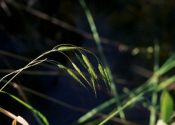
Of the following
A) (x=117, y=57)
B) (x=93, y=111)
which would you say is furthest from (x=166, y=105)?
(x=117, y=57)

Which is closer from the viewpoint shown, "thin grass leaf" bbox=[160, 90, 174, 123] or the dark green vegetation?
"thin grass leaf" bbox=[160, 90, 174, 123]

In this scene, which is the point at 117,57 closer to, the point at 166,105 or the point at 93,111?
the point at 93,111

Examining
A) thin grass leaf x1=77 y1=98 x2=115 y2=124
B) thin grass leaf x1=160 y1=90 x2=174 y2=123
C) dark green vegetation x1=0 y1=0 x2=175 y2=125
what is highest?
dark green vegetation x1=0 y1=0 x2=175 y2=125

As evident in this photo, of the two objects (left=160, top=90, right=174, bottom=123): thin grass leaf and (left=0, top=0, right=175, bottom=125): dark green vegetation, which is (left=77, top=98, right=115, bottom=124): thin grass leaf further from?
(left=160, top=90, right=174, bottom=123): thin grass leaf

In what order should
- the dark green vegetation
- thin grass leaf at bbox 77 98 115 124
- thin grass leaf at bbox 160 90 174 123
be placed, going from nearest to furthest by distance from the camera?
thin grass leaf at bbox 160 90 174 123
thin grass leaf at bbox 77 98 115 124
the dark green vegetation

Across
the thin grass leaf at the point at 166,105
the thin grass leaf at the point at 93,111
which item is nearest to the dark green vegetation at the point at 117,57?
the thin grass leaf at the point at 93,111

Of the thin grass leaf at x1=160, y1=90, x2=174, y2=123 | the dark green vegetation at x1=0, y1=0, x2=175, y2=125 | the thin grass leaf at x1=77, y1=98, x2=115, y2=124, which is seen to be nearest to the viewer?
the thin grass leaf at x1=160, y1=90, x2=174, y2=123

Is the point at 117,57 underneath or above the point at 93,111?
above

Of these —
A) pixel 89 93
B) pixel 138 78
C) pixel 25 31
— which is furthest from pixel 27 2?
pixel 138 78

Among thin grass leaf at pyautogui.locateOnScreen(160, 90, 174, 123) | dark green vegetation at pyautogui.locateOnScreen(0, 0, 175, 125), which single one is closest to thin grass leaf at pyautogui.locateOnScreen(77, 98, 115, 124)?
dark green vegetation at pyautogui.locateOnScreen(0, 0, 175, 125)

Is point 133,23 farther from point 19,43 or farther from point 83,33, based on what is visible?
point 19,43

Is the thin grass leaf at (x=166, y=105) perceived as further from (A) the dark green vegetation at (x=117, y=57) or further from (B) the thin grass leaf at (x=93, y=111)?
(A) the dark green vegetation at (x=117, y=57)
